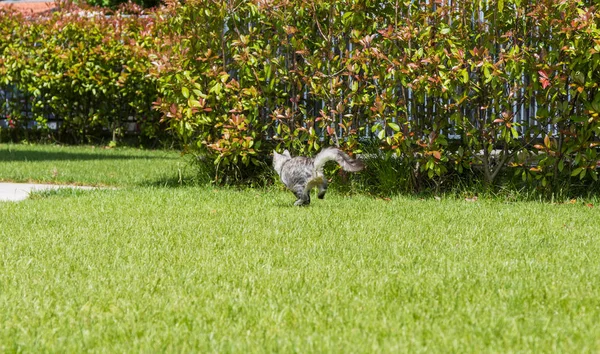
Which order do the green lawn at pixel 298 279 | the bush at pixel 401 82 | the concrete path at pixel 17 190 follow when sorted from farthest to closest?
the concrete path at pixel 17 190
the bush at pixel 401 82
the green lawn at pixel 298 279

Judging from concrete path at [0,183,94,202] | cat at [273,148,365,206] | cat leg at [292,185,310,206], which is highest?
cat at [273,148,365,206]

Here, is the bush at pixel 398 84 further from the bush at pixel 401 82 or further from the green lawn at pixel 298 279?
the green lawn at pixel 298 279

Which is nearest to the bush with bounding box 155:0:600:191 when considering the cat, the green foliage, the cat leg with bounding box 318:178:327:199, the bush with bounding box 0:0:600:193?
the bush with bounding box 0:0:600:193

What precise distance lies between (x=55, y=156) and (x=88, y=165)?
1833 mm

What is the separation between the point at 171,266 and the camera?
5004 mm

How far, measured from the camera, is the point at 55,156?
13.6 m

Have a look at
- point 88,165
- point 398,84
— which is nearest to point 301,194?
point 398,84

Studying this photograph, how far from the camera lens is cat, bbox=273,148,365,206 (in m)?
7.15

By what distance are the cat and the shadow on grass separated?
637 cm

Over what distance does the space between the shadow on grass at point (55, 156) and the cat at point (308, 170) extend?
6370mm

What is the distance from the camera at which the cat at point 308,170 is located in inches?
282

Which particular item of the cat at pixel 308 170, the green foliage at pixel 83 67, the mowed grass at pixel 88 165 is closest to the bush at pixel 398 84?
the mowed grass at pixel 88 165

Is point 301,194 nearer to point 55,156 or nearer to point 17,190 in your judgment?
point 17,190

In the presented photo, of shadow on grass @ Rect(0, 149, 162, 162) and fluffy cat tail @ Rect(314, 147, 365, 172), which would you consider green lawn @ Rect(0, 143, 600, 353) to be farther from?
shadow on grass @ Rect(0, 149, 162, 162)
